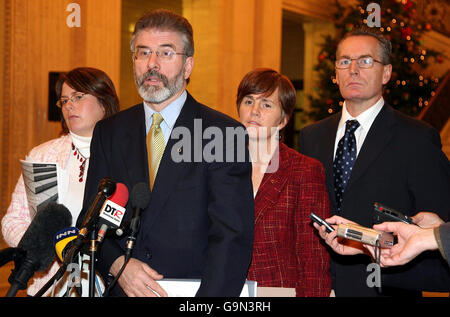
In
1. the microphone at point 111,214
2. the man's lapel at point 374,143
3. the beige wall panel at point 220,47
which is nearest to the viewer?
the microphone at point 111,214

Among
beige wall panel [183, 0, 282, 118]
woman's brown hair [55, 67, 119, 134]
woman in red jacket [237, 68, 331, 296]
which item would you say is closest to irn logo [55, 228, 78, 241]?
woman in red jacket [237, 68, 331, 296]

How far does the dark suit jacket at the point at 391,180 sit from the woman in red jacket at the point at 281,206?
251mm

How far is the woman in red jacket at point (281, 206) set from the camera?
2717mm

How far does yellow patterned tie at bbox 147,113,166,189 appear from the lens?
2.27 metres

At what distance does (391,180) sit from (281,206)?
0.66 meters

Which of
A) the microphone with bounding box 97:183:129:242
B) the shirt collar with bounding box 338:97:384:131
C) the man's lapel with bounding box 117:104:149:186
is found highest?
the shirt collar with bounding box 338:97:384:131

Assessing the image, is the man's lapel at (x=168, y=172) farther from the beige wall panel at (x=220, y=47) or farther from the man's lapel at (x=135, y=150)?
the beige wall panel at (x=220, y=47)

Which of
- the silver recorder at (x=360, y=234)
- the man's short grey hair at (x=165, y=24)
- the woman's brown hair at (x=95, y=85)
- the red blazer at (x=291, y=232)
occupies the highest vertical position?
the man's short grey hair at (x=165, y=24)

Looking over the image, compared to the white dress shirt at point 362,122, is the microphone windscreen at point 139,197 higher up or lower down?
lower down

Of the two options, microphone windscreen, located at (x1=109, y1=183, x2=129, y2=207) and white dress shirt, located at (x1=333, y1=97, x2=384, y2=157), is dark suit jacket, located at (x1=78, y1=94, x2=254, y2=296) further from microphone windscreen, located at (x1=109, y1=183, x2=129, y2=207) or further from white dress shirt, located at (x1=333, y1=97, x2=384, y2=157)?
white dress shirt, located at (x1=333, y1=97, x2=384, y2=157)

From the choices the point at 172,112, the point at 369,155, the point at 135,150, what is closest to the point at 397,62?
the point at 369,155

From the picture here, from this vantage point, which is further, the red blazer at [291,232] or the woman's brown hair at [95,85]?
the woman's brown hair at [95,85]

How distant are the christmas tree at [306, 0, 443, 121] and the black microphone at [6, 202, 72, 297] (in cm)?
807

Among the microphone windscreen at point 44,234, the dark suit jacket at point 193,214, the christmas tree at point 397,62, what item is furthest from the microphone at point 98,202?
the christmas tree at point 397,62
